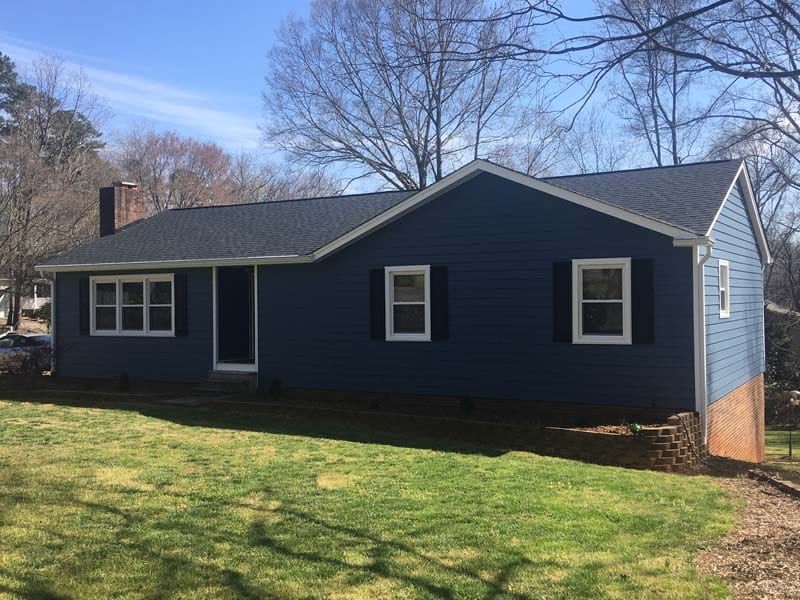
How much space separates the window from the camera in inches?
488

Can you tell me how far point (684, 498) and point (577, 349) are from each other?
4183 millimetres

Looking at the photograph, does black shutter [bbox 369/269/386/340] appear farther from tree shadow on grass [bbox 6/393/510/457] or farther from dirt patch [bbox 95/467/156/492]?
dirt patch [bbox 95/467/156/492]

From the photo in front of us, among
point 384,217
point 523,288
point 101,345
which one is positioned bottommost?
point 101,345

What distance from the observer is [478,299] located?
12109 millimetres

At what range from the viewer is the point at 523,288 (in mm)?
11758

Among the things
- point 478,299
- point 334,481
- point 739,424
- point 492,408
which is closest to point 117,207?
point 478,299

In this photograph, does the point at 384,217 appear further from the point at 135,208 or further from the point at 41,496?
the point at 135,208

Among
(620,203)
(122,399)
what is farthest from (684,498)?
(122,399)

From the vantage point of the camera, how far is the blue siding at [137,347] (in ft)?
48.4

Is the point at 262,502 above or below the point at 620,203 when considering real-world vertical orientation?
below

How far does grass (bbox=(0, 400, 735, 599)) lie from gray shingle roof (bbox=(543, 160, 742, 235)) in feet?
14.1

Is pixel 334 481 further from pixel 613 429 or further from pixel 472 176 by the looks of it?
pixel 472 176

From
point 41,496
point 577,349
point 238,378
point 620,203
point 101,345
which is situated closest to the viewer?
point 41,496

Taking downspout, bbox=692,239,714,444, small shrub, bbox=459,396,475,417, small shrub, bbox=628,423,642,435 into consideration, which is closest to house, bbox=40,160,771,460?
downspout, bbox=692,239,714,444
